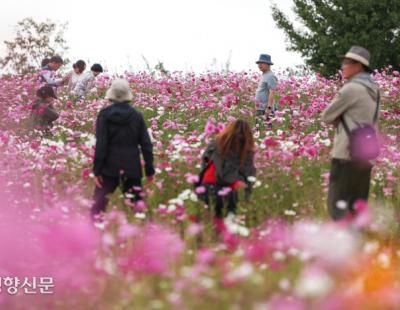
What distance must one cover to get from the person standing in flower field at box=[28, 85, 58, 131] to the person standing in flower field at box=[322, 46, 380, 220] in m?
6.39

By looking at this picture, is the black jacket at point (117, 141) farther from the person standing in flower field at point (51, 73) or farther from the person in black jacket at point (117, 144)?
the person standing in flower field at point (51, 73)

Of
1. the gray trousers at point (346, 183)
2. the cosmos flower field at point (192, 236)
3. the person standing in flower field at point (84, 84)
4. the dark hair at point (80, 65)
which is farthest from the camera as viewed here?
the person standing in flower field at point (84, 84)

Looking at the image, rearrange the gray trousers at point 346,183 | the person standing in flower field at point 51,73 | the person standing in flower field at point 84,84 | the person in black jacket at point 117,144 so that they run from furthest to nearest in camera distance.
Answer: the person standing in flower field at point 84,84 → the person standing in flower field at point 51,73 → the person in black jacket at point 117,144 → the gray trousers at point 346,183

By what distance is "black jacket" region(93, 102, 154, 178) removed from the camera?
6531 mm

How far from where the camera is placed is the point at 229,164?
6617mm

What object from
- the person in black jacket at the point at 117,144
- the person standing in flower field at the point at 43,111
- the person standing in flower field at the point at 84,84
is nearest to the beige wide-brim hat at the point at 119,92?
the person in black jacket at the point at 117,144

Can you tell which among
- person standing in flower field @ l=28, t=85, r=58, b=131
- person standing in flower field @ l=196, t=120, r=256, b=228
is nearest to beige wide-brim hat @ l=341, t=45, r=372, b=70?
person standing in flower field @ l=196, t=120, r=256, b=228

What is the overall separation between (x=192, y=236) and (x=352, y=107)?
1.87 meters

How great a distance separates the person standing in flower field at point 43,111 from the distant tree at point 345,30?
11.7 meters

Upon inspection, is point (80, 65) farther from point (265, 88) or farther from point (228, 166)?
point (228, 166)

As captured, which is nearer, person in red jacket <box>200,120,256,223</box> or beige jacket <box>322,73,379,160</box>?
beige jacket <box>322,73,379,160</box>

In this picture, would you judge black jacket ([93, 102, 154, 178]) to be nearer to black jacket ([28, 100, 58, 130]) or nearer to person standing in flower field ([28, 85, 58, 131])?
person standing in flower field ([28, 85, 58, 131])

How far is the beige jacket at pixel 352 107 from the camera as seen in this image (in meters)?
6.30

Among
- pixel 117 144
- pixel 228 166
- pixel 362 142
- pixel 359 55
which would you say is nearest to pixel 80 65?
pixel 117 144
